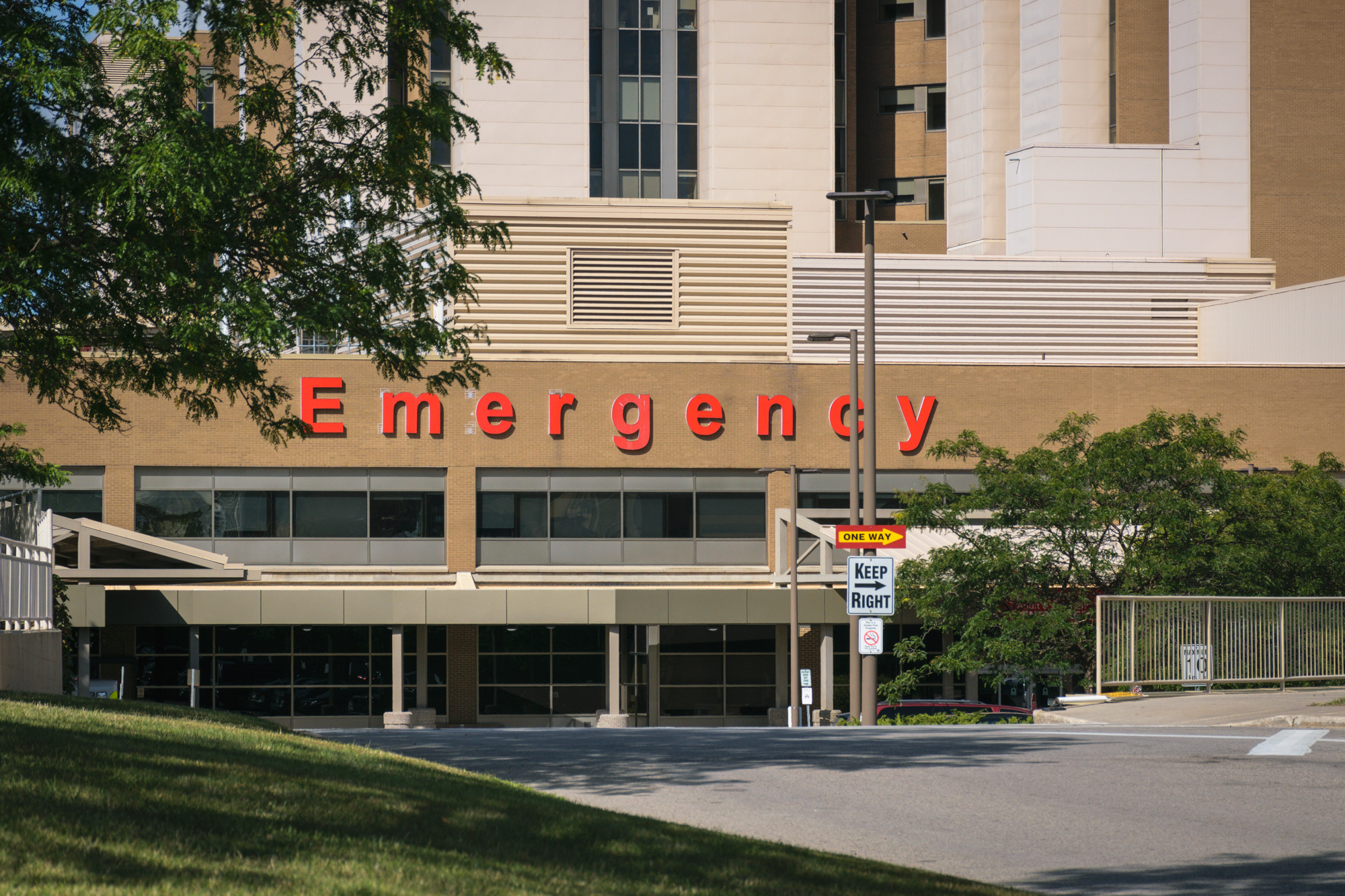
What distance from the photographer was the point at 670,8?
5175cm

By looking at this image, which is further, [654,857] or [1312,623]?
[1312,623]

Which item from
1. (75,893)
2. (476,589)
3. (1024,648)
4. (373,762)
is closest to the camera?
(75,893)

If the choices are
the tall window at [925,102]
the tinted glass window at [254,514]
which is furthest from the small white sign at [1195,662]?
the tall window at [925,102]

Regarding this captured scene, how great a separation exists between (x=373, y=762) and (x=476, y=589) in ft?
87.4

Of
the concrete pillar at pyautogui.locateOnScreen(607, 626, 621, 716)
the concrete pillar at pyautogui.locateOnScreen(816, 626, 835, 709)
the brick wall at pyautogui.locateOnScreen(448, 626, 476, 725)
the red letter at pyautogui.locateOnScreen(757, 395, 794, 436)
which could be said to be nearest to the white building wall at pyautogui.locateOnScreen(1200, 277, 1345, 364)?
the red letter at pyautogui.locateOnScreen(757, 395, 794, 436)

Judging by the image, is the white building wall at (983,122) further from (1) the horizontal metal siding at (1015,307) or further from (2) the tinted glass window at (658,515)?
(2) the tinted glass window at (658,515)

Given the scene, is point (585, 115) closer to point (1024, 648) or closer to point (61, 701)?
point (1024, 648)

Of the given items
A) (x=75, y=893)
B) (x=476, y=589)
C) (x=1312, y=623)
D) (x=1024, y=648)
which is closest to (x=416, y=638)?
(x=476, y=589)

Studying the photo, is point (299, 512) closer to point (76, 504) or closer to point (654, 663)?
point (76, 504)

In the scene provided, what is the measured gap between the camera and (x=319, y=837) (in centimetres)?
740

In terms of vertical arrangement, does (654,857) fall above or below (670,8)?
below

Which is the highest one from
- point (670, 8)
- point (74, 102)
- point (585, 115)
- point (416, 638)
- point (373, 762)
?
point (670, 8)

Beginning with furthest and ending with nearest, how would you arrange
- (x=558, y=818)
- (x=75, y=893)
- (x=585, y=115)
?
(x=585, y=115) < (x=558, y=818) < (x=75, y=893)

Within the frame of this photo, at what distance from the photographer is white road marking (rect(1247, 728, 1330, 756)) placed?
14.1 metres
